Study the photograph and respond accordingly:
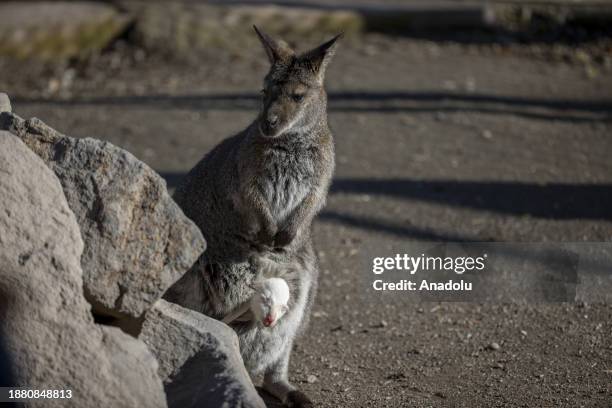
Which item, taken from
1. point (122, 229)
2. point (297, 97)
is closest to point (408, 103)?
point (297, 97)

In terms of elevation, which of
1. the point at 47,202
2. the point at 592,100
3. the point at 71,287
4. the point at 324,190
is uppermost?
the point at 47,202

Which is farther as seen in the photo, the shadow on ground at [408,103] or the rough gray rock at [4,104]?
the shadow on ground at [408,103]

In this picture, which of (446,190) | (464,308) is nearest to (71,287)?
(464,308)

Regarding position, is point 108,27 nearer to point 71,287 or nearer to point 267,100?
point 267,100

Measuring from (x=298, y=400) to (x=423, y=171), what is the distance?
409 centimetres

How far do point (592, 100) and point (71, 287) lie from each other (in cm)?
820

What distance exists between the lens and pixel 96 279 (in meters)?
3.76

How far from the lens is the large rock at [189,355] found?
387 cm

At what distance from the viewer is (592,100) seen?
10570 mm

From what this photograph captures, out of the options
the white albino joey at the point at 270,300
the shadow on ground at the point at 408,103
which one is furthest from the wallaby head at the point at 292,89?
the shadow on ground at the point at 408,103

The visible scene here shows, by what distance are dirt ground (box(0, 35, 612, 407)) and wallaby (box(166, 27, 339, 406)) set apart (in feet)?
1.39

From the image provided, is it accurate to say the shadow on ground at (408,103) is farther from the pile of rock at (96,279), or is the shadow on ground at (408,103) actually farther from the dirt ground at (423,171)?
the pile of rock at (96,279)

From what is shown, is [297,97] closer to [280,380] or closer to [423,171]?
[280,380]

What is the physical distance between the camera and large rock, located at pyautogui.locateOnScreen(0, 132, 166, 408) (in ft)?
11.9
